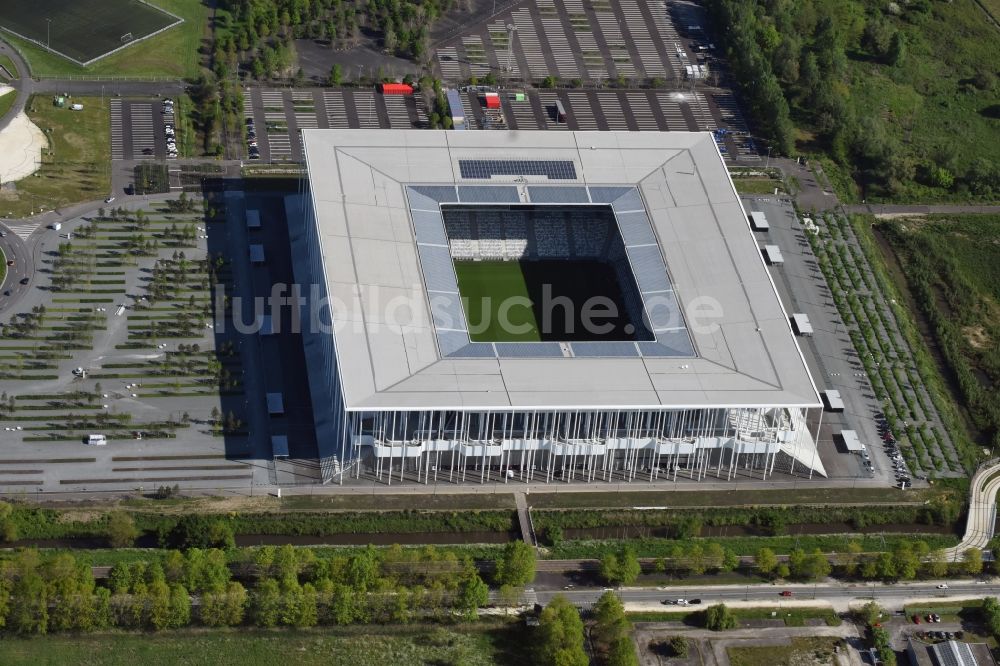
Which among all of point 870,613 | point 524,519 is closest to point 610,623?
point 524,519

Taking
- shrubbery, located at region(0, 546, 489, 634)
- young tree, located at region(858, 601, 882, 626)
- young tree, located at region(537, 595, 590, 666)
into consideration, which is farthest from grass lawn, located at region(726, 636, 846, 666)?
shrubbery, located at region(0, 546, 489, 634)

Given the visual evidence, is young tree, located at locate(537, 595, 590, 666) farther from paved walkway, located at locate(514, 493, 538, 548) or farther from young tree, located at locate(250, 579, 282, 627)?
young tree, located at locate(250, 579, 282, 627)

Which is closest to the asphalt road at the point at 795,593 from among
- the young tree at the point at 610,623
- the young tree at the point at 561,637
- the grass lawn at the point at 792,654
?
the young tree at the point at 610,623

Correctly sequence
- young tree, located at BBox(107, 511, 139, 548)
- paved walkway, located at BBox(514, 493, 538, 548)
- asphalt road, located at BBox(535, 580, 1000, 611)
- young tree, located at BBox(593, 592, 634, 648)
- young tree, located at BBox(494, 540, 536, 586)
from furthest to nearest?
paved walkway, located at BBox(514, 493, 538, 548) → asphalt road, located at BBox(535, 580, 1000, 611) → young tree, located at BBox(107, 511, 139, 548) → young tree, located at BBox(494, 540, 536, 586) → young tree, located at BBox(593, 592, 634, 648)

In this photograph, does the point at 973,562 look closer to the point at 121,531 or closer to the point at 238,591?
the point at 238,591

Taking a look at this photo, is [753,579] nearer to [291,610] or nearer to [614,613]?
[614,613]

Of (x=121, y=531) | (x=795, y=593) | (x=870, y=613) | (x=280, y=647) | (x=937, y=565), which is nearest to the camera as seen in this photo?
(x=280, y=647)
